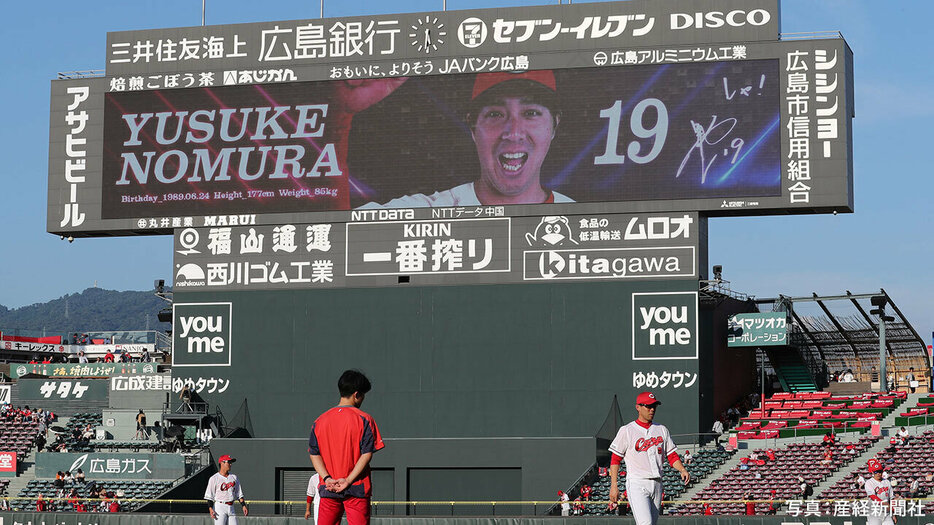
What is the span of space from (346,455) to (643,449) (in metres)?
4.64

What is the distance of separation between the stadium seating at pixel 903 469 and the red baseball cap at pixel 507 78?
1385 cm

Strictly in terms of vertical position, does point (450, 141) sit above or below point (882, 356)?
above

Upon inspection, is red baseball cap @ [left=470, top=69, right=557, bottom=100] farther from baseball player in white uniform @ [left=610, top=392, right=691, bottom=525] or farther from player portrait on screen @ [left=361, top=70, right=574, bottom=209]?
baseball player in white uniform @ [left=610, top=392, right=691, bottom=525]

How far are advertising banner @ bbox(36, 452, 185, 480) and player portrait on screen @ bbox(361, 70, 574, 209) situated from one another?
10.1m

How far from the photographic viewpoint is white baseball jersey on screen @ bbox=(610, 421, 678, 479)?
543 inches

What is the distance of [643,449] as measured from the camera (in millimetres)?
13812

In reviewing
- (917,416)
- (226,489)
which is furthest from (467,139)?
(226,489)

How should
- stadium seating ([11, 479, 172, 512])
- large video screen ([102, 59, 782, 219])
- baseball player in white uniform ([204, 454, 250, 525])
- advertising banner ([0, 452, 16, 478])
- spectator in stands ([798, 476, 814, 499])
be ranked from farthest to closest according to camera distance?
advertising banner ([0, 452, 16, 478])
large video screen ([102, 59, 782, 219])
stadium seating ([11, 479, 172, 512])
spectator in stands ([798, 476, 814, 499])
baseball player in white uniform ([204, 454, 250, 525])

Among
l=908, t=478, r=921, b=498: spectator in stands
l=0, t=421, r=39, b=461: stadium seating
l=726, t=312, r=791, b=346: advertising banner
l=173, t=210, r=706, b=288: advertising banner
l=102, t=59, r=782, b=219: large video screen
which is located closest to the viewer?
l=908, t=478, r=921, b=498: spectator in stands

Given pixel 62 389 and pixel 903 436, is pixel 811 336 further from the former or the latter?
pixel 62 389

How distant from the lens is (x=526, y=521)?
2572cm

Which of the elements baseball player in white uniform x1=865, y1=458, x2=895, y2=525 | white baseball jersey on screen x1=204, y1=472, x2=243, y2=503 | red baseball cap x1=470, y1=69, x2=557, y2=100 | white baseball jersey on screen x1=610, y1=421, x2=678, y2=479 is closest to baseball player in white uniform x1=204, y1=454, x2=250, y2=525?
white baseball jersey on screen x1=204, y1=472, x2=243, y2=503

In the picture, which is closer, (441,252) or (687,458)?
(687,458)

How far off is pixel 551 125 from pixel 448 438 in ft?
31.5
